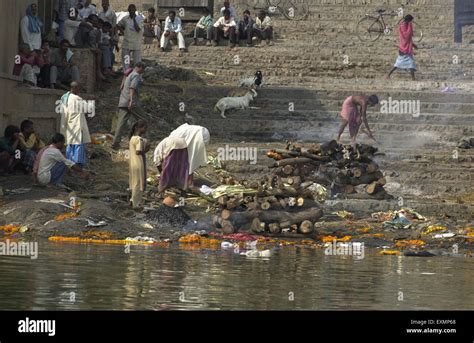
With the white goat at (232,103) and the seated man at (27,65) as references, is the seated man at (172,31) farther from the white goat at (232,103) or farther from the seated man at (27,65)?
the seated man at (27,65)

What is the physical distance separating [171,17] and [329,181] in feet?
38.2

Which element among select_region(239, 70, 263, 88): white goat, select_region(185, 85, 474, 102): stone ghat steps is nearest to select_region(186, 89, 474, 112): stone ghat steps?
select_region(185, 85, 474, 102): stone ghat steps

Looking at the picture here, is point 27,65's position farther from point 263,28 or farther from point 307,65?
point 263,28

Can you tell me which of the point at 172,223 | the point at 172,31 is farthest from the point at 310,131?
the point at 172,223

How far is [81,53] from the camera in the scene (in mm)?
26969

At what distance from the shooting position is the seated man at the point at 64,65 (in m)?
26.0

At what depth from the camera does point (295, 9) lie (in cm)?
3488

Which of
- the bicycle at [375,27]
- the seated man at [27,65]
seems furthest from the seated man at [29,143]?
the bicycle at [375,27]

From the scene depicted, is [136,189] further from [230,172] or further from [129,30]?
[129,30]

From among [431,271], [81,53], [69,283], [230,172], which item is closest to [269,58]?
[81,53]

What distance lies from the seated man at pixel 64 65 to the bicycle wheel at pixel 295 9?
956 cm

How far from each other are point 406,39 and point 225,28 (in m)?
4.96

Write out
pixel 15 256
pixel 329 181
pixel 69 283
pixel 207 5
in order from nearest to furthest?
pixel 69 283 < pixel 15 256 < pixel 329 181 < pixel 207 5

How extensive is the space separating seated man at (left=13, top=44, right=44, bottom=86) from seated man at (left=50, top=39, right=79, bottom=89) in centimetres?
88
